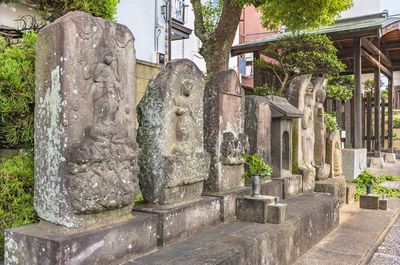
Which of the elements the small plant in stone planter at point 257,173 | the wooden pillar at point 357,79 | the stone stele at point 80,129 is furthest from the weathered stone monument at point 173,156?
the wooden pillar at point 357,79

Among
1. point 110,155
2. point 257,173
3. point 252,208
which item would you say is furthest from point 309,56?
point 110,155

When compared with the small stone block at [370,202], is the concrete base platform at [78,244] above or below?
above

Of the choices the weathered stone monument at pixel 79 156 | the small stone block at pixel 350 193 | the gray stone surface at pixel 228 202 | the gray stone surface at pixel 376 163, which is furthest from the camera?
the gray stone surface at pixel 376 163

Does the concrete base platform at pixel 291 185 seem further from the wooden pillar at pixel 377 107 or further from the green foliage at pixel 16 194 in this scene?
the wooden pillar at pixel 377 107

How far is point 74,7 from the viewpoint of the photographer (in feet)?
12.3

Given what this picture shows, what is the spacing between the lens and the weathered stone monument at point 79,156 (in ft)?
7.45

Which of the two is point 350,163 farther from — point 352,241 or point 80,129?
point 80,129

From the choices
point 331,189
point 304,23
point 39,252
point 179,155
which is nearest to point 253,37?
point 304,23

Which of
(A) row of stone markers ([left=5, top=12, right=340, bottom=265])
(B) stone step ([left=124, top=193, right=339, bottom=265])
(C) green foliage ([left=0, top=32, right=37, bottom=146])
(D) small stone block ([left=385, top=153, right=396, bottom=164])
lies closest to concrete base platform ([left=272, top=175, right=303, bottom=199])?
(B) stone step ([left=124, top=193, right=339, bottom=265])

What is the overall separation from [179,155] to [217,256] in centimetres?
88

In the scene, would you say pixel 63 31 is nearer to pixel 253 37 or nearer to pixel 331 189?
pixel 331 189

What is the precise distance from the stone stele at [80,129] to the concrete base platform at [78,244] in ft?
0.35

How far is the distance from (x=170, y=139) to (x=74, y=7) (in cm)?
179

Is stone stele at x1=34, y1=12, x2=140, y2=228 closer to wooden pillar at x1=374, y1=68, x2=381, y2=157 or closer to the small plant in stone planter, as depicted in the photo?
the small plant in stone planter
